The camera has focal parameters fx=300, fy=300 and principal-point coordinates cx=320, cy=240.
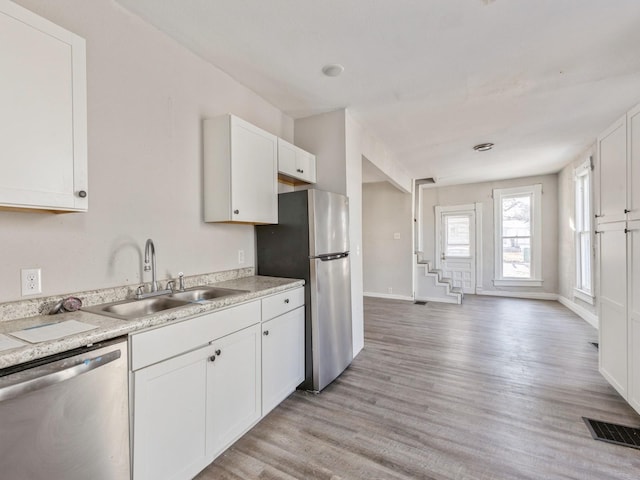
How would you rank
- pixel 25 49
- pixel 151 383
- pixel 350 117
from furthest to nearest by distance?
pixel 350 117 → pixel 151 383 → pixel 25 49

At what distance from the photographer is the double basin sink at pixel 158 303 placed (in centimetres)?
164

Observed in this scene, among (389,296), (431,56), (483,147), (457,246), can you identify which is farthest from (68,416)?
(457,246)

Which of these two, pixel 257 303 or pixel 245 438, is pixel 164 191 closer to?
pixel 257 303

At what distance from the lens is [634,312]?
7.09 ft

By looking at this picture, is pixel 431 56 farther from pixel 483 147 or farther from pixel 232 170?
pixel 483 147

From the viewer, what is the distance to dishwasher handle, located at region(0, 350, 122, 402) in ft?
3.01

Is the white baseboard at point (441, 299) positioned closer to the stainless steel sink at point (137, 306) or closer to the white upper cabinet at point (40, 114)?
the stainless steel sink at point (137, 306)

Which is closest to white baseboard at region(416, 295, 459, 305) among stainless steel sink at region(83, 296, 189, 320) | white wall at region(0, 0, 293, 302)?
white wall at region(0, 0, 293, 302)

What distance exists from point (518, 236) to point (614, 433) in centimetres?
531

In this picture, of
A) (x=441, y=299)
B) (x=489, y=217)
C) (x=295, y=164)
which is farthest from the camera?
(x=489, y=217)

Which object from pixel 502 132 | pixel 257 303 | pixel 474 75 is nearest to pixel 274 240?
pixel 257 303

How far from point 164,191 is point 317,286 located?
1359mm

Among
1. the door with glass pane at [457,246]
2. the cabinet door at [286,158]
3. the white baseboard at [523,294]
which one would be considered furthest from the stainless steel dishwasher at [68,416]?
the white baseboard at [523,294]

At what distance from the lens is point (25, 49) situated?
121cm
